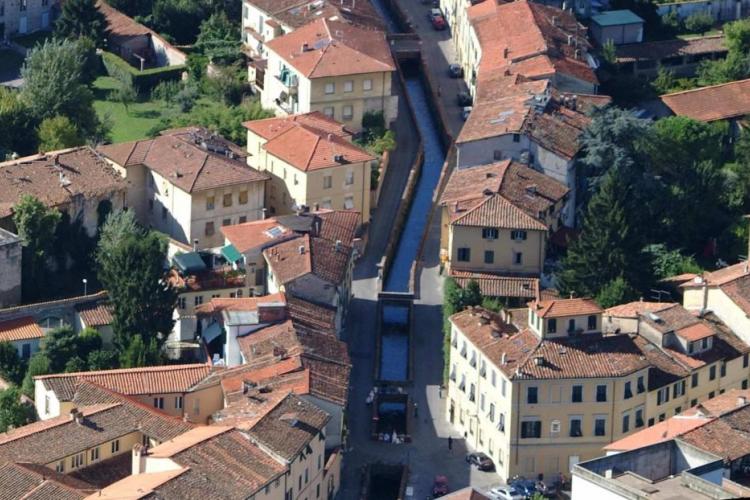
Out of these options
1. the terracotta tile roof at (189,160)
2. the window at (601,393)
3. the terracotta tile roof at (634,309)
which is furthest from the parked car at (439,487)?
the terracotta tile roof at (189,160)

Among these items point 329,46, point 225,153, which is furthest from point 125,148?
point 329,46

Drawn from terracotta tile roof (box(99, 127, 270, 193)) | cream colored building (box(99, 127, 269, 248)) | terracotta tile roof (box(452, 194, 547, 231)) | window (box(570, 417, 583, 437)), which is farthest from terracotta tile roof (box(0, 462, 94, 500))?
terracotta tile roof (box(452, 194, 547, 231))

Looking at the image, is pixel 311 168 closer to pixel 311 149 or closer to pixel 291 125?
pixel 311 149

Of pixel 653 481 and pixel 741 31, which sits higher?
pixel 741 31

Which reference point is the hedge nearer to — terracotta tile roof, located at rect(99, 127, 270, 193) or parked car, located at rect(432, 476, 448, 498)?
terracotta tile roof, located at rect(99, 127, 270, 193)

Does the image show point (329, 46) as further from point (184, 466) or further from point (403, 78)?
point (184, 466)

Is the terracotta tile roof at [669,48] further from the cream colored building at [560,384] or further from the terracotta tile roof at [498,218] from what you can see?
the cream colored building at [560,384]
